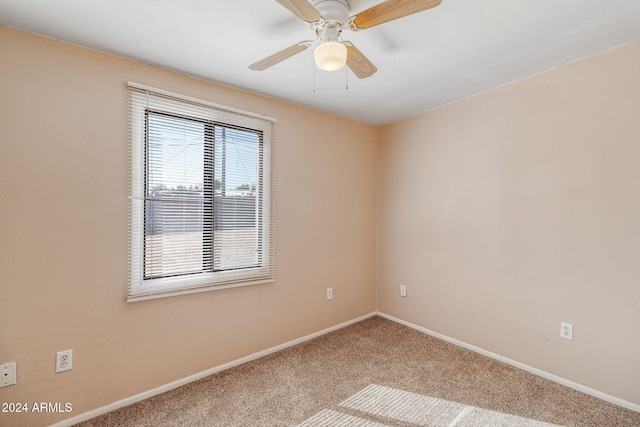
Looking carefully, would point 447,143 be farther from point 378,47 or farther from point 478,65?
point 378,47

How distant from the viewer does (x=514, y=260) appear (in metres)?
2.40

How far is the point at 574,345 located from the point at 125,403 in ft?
10.2

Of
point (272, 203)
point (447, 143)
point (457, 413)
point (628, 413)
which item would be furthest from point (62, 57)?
point (628, 413)

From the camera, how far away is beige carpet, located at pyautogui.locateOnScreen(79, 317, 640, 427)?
5.90 feet

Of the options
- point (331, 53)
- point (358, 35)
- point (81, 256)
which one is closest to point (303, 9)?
point (331, 53)

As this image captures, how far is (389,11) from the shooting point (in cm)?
125

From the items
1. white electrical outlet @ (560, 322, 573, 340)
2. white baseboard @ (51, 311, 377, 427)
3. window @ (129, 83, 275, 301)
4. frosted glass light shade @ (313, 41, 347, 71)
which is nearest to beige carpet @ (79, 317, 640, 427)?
white baseboard @ (51, 311, 377, 427)

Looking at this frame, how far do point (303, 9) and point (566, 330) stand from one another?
2.66 metres

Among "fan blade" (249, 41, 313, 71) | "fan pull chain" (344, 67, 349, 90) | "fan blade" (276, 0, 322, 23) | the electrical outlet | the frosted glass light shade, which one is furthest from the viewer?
"fan pull chain" (344, 67, 349, 90)

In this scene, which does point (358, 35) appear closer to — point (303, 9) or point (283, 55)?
point (283, 55)

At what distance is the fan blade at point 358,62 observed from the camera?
4.94 ft

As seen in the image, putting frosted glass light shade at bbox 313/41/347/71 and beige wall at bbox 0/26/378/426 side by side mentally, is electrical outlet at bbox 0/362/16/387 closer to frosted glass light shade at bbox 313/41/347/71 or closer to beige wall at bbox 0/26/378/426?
beige wall at bbox 0/26/378/426

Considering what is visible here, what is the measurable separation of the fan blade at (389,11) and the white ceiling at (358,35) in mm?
175

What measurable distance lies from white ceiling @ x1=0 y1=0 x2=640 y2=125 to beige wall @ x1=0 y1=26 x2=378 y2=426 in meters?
0.20
